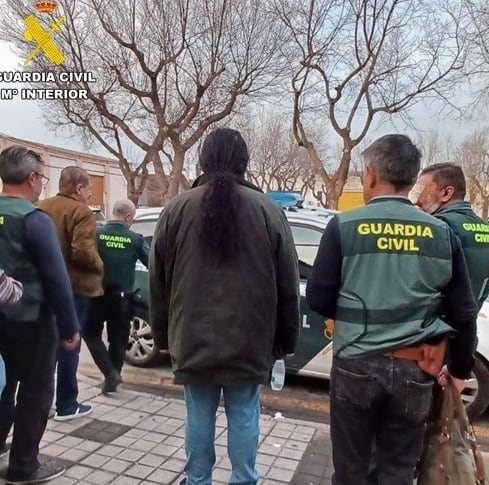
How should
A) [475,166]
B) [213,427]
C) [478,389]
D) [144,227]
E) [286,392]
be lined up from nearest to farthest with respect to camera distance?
[213,427] → [478,389] → [286,392] → [144,227] → [475,166]

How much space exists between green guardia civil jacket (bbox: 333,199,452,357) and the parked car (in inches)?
71.6

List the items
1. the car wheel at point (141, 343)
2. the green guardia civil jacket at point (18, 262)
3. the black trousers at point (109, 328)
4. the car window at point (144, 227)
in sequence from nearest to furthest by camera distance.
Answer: the green guardia civil jacket at point (18, 262)
the black trousers at point (109, 328)
the car wheel at point (141, 343)
the car window at point (144, 227)

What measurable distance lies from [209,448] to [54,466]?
3.88ft

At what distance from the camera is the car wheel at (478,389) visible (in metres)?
4.16

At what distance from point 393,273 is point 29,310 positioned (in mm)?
1886

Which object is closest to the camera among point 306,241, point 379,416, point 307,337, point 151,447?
point 379,416

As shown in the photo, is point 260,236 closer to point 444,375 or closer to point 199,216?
point 199,216

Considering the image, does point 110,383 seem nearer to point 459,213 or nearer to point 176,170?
point 459,213

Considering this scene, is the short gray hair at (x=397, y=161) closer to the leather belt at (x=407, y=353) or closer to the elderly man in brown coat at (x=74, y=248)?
the leather belt at (x=407, y=353)

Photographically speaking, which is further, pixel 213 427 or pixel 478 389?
pixel 478 389

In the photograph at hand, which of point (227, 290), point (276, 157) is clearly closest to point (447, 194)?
point (227, 290)

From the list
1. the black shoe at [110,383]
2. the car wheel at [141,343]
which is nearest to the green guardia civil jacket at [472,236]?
the black shoe at [110,383]

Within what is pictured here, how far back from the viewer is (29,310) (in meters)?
2.70

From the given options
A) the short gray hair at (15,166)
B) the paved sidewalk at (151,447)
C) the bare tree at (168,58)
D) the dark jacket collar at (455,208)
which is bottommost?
the paved sidewalk at (151,447)
